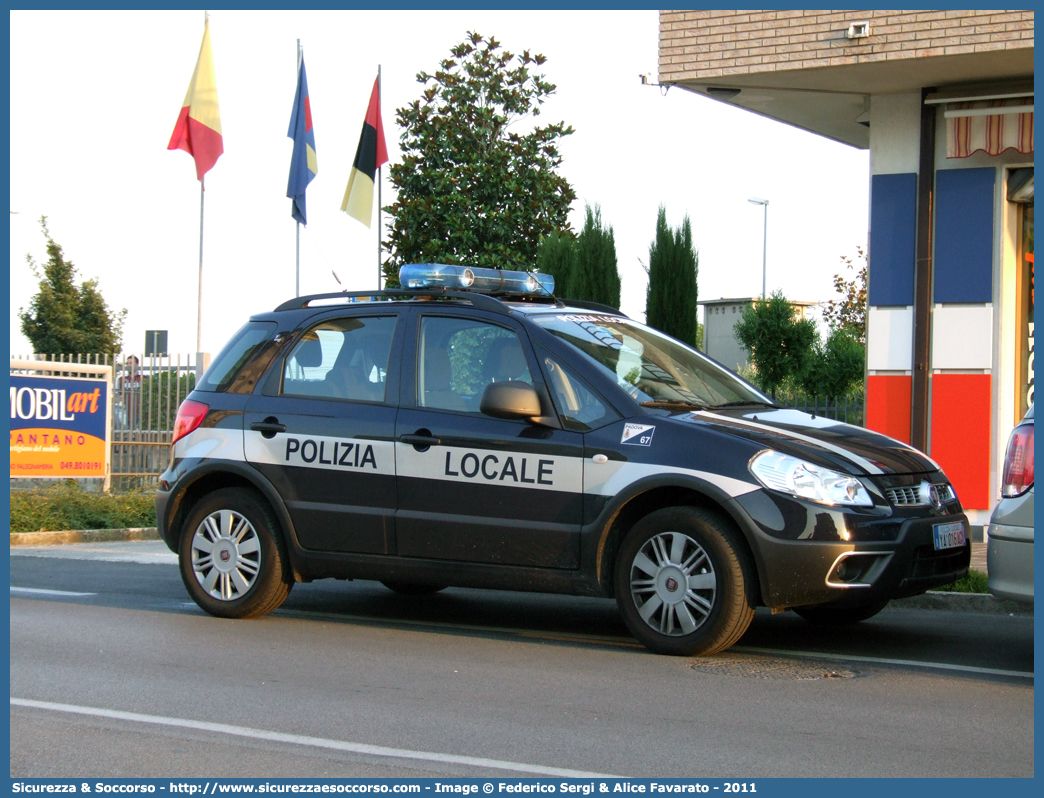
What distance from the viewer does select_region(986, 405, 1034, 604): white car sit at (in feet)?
19.0

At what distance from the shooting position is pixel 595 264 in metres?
17.8

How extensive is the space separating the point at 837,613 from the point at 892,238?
6335mm

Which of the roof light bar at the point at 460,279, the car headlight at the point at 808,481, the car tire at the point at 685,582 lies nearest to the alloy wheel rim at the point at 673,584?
the car tire at the point at 685,582

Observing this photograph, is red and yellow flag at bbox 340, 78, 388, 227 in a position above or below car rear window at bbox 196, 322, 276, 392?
above

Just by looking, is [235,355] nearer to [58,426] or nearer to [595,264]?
[58,426]

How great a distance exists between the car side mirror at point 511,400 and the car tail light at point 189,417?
2.16 meters

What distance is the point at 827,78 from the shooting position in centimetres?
1230

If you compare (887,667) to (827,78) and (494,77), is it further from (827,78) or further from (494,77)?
(494,77)

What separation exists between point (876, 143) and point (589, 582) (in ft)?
26.3

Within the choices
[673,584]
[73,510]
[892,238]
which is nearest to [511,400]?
[673,584]

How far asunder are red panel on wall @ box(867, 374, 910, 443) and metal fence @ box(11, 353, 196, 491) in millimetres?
9226

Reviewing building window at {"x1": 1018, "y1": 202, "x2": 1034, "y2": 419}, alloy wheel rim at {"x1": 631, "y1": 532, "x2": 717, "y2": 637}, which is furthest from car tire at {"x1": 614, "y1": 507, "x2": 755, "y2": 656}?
building window at {"x1": 1018, "y1": 202, "x2": 1034, "y2": 419}

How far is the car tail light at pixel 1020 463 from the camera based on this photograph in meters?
5.84

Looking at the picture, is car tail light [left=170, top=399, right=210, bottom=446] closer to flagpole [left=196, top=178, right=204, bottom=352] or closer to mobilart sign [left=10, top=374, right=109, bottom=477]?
mobilart sign [left=10, top=374, right=109, bottom=477]
